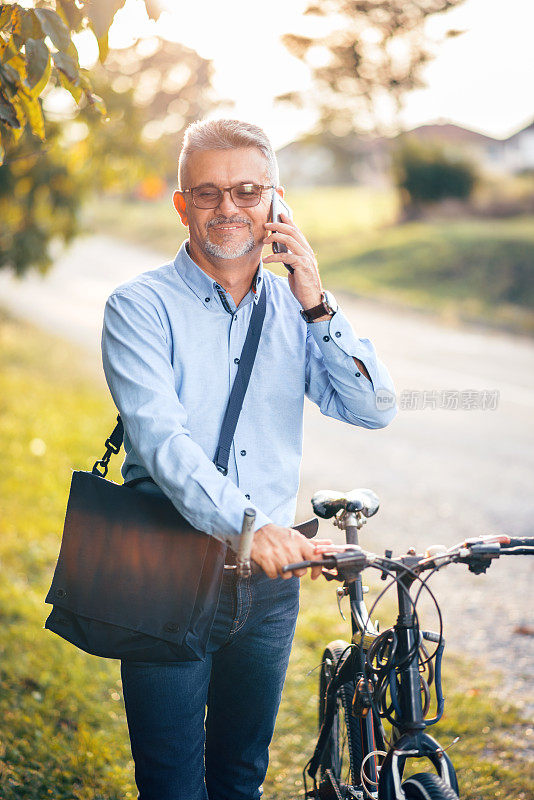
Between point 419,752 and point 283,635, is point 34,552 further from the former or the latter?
point 419,752

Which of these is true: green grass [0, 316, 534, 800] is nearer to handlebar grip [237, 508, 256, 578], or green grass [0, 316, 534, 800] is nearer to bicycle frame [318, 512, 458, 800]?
bicycle frame [318, 512, 458, 800]

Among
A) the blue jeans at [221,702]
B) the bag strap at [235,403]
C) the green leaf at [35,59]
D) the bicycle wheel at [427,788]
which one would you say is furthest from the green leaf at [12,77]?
the bicycle wheel at [427,788]

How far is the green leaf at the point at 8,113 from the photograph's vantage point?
269 cm

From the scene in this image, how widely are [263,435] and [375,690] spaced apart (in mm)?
786

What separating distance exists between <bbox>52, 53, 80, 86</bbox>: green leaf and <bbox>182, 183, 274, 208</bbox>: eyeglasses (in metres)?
0.49

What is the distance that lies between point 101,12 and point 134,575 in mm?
1578

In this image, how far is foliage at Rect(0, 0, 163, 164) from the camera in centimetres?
240

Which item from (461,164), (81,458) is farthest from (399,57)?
(81,458)

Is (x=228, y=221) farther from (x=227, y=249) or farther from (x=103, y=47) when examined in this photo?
(x=103, y=47)

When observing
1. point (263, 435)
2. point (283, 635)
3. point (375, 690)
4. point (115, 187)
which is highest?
point (115, 187)

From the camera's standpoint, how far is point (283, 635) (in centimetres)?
267

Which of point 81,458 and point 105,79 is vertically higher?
point 105,79

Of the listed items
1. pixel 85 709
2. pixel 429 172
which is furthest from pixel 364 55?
pixel 85 709

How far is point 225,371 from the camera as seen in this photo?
2.52 m
